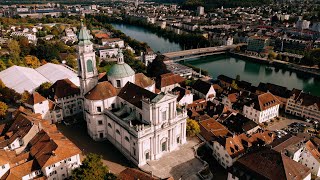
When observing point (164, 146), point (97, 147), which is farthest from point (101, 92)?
point (164, 146)

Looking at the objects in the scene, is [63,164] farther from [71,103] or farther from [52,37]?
[52,37]

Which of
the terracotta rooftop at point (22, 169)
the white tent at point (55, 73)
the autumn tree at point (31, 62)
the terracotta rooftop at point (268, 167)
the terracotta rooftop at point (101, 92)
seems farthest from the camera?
the autumn tree at point (31, 62)

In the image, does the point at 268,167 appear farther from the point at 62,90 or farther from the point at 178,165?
the point at 62,90

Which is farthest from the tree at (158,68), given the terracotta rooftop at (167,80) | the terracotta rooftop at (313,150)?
the terracotta rooftop at (313,150)

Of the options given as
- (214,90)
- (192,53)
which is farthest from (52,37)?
(214,90)

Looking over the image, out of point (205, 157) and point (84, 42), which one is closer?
point (205, 157)

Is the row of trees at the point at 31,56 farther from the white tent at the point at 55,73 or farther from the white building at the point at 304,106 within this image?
the white building at the point at 304,106

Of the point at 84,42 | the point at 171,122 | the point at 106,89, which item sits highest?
the point at 84,42
